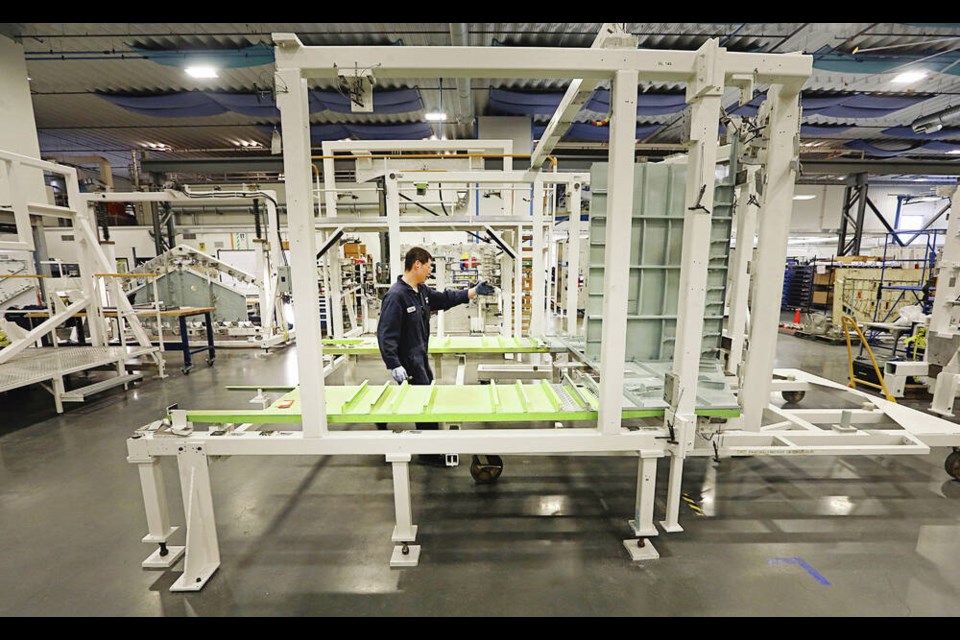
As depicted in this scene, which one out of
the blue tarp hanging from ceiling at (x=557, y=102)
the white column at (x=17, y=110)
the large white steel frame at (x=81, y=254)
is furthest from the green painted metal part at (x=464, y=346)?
the white column at (x=17, y=110)

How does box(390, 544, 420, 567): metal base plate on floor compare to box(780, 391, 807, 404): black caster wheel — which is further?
box(780, 391, 807, 404): black caster wheel

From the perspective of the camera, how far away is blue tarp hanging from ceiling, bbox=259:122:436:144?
10.3m

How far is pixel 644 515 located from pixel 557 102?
8.71 meters

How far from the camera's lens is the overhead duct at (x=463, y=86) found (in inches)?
209

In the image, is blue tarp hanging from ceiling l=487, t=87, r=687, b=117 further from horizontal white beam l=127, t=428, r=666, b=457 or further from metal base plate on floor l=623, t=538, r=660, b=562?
metal base plate on floor l=623, t=538, r=660, b=562

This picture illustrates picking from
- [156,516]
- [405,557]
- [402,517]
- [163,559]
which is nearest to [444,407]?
[402,517]

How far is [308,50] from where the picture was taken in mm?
2014

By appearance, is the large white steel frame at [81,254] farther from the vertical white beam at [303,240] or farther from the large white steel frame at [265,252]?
the vertical white beam at [303,240]

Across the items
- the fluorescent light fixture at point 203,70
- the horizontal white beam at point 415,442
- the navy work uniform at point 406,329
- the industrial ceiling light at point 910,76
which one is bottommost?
the horizontal white beam at point 415,442

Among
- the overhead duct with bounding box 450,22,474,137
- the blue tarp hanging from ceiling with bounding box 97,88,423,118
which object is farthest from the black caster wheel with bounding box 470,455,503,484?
the blue tarp hanging from ceiling with bounding box 97,88,423,118

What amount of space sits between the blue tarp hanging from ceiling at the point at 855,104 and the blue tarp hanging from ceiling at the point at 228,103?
24.1 feet

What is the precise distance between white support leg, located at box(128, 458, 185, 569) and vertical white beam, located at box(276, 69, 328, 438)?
41.9 inches

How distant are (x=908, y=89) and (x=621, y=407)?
11434 millimetres
